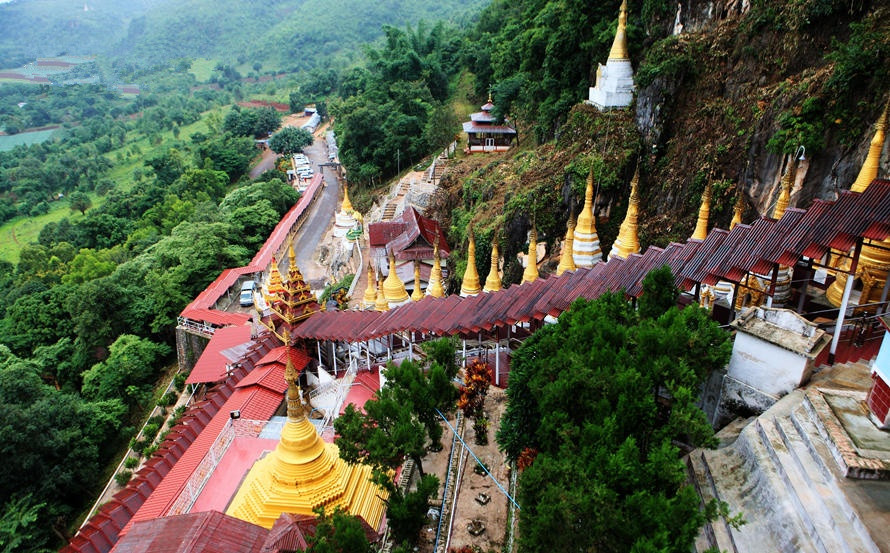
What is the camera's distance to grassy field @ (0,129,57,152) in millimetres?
129125

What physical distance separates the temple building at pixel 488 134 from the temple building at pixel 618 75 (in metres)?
17.7

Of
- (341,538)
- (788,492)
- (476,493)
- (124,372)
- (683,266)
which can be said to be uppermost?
(683,266)

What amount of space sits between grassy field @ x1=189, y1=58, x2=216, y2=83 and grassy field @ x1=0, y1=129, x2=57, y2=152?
4271 centimetres

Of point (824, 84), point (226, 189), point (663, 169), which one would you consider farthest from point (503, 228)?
point (226, 189)

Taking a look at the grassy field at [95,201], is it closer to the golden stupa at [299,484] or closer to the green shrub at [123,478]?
the green shrub at [123,478]

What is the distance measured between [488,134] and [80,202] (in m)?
59.5

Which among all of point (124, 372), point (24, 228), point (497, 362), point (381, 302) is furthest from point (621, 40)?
point (24, 228)

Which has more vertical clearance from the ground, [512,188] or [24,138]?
[512,188]

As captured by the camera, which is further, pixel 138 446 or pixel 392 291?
pixel 138 446

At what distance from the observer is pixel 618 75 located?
3322 cm

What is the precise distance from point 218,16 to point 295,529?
214930 millimetres

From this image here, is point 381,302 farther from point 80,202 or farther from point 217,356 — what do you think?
point 80,202

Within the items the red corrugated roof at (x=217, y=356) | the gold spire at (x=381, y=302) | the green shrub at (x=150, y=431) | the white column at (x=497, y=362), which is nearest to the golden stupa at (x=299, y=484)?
the white column at (x=497, y=362)

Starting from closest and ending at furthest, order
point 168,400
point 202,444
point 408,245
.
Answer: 1. point 202,444
2. point 168,400
3. point 408,245
